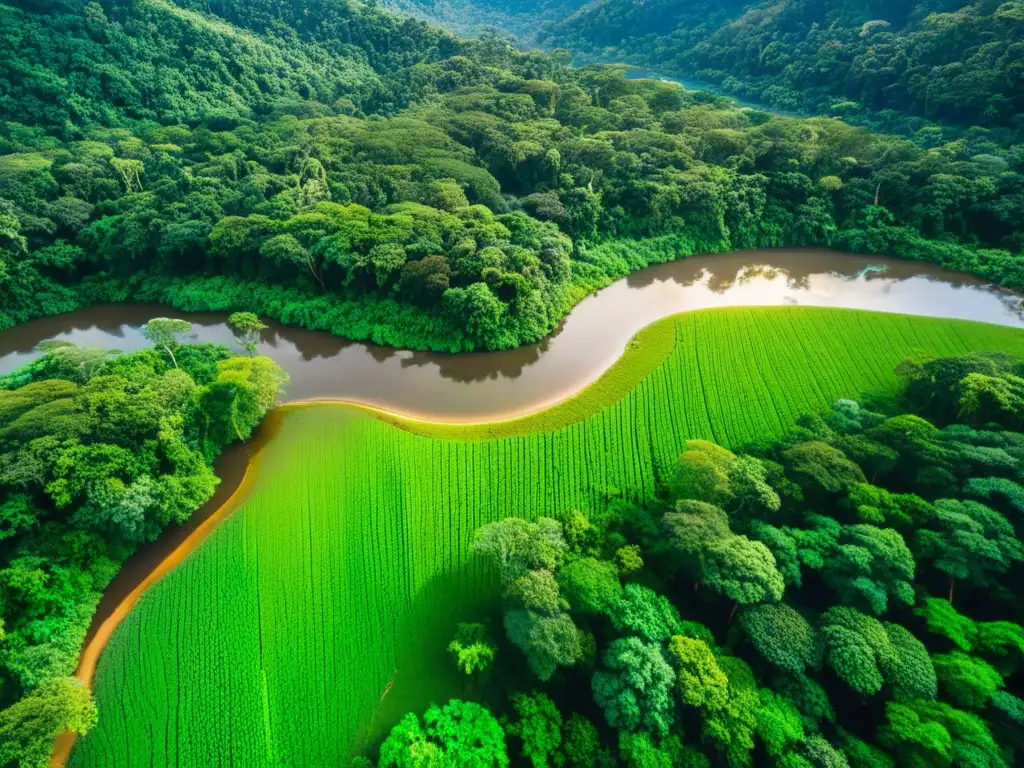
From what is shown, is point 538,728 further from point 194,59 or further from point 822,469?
point 194,59

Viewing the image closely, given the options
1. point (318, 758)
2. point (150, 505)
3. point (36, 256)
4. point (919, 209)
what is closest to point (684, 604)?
point (318, 758)

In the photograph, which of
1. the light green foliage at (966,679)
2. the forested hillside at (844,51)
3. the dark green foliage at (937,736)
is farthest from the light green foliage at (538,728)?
the forested hillside at (844,51)

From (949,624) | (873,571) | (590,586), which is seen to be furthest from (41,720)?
(949,624)

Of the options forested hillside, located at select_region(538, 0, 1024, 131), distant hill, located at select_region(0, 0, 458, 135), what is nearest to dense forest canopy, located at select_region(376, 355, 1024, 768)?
forested hillside, located at select_region(538, 0, 1024, 131)

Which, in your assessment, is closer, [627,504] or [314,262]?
[627,504]

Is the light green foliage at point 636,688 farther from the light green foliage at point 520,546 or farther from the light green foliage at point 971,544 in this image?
the light green foliage at point 971,544

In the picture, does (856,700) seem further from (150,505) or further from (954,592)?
(150,505)
